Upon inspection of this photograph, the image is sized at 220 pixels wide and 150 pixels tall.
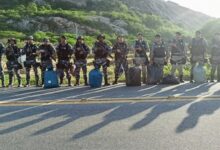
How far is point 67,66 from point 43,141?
916 centimetres

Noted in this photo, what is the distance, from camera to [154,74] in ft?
56.7

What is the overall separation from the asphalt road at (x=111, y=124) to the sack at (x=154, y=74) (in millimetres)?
3144

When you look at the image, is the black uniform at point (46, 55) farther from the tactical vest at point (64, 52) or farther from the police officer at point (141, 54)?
the police officer at point (141, 54)

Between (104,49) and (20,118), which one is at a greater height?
(104,49)

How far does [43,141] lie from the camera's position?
8.63m

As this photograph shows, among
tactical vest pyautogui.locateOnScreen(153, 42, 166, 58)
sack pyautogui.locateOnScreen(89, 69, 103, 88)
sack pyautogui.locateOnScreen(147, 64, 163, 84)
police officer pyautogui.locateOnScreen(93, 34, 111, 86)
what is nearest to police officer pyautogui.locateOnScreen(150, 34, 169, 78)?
tactical vest pyautogui.locateOnScreen(153, 42, 166, 58)

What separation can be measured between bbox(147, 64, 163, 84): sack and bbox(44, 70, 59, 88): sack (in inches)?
123

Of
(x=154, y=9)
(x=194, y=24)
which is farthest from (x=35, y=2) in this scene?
(x=194, y=24)

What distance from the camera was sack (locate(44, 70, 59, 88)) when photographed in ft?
55.3

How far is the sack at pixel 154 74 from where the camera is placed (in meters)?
17.1

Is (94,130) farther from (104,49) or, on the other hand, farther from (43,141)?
(104,49)

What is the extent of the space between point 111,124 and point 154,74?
302 inches

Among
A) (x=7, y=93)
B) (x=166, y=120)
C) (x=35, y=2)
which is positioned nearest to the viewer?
(x=166, y=120)

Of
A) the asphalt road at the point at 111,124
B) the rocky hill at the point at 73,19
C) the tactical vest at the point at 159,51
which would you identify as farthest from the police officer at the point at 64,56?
the rocky hill at the point at 73,19
